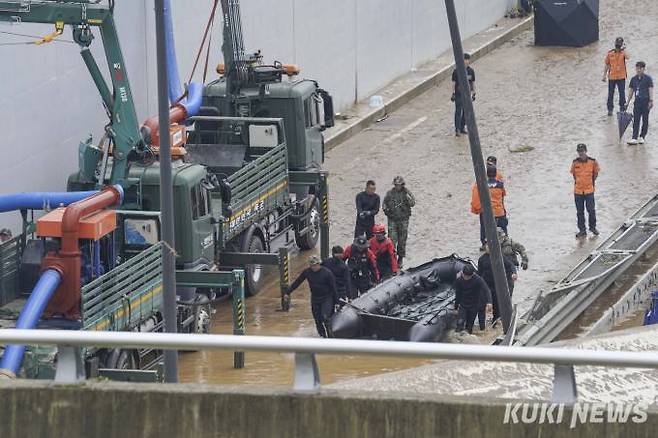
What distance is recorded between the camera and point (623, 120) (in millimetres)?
29844

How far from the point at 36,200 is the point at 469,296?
533 centimetres

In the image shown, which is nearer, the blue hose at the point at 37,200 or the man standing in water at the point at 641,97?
the blue hose at the point at 37,200

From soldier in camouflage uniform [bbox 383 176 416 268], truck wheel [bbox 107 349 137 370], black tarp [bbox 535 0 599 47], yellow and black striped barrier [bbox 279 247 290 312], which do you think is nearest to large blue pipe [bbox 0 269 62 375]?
truck wheel [bbox 107 349 137 370]

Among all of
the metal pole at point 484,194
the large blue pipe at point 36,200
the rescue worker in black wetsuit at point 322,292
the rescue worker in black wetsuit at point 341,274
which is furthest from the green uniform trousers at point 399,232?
the large blue pipe at point 36,200

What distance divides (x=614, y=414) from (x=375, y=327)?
11.4m

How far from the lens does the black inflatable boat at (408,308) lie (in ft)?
60.3

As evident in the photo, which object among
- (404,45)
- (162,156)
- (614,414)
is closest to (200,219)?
(162,156)

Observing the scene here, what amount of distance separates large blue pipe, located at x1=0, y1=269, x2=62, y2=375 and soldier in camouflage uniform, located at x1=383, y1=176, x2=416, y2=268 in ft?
22.8

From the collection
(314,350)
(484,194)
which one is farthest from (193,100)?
(314,350)

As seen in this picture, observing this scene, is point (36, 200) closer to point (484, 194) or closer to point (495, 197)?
point (484, 194)

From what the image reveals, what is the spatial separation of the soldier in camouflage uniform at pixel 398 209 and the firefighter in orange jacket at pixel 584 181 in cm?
290

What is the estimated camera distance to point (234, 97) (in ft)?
77.9

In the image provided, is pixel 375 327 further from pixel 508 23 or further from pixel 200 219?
pixel 508 23

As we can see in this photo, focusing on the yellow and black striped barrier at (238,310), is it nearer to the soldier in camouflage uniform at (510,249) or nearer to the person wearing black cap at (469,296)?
the person wearing black cap at (469,296)
